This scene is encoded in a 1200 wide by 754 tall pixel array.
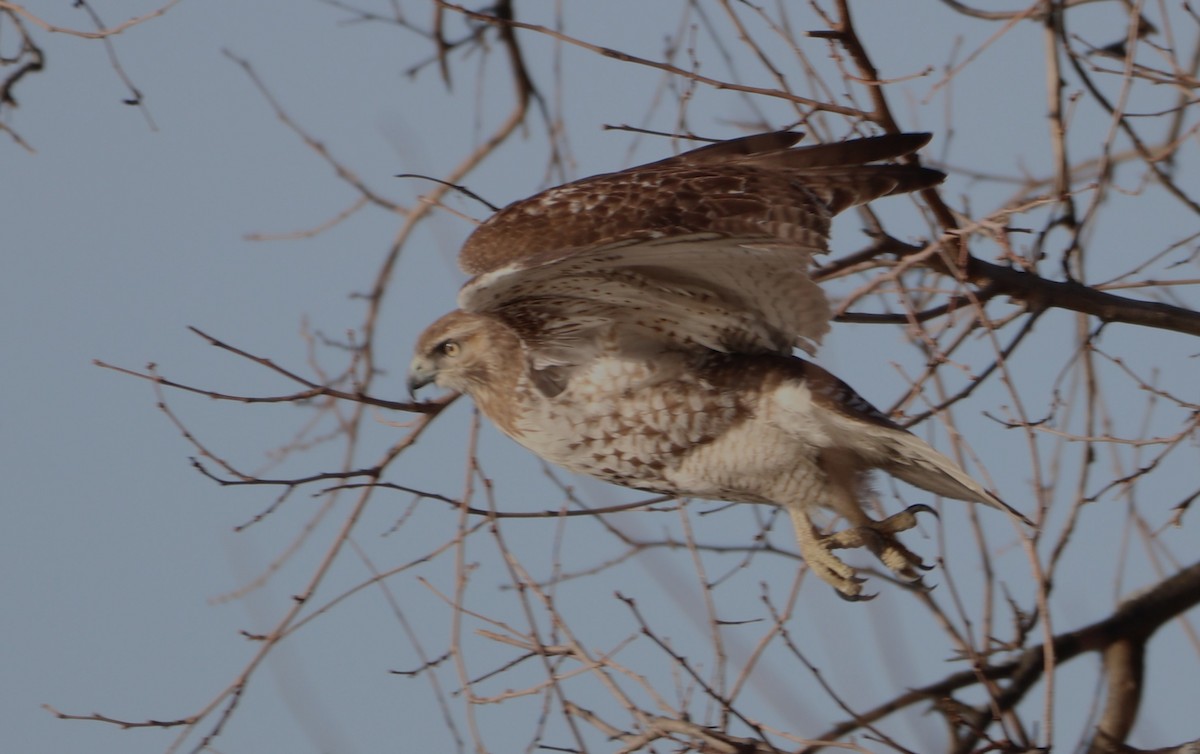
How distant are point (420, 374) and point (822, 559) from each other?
1287mm

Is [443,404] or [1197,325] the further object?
[443,404]

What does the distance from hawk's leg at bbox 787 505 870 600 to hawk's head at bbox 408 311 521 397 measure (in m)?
0.95

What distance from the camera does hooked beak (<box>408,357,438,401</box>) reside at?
15.4 ft

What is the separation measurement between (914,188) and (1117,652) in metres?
2.23

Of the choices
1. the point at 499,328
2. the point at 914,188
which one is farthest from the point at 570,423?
the point at 914,188

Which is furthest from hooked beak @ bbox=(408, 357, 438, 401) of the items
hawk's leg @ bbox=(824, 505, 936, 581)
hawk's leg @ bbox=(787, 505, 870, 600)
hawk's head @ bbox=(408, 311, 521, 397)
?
hawk's leg @ bbox=(824, 505, 936, 581)

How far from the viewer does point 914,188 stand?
159 inches

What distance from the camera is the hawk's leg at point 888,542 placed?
457cm

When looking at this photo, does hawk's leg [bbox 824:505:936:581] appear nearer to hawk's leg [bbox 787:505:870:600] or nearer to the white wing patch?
hawk's leg [bbox 787:505:870:600]

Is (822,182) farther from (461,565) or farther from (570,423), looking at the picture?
(461,565)

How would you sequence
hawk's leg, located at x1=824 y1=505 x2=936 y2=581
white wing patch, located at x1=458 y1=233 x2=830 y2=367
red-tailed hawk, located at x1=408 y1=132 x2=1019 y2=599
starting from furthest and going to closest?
hawk's leg, located at x1=824 y1=505 x2=936 y2=581
red-tailed hawk, located at x1=408 y1=132 x2=1019 y2=599
white wing patch, located at x1=458 y1=233 x2=830 y2=367

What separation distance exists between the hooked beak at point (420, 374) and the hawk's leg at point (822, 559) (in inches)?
43.6

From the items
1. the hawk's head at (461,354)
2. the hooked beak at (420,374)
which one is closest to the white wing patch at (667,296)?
the hawk's head at (461,354)

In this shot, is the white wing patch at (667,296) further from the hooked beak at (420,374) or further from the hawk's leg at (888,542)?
the hawk's leg at (888,542)
